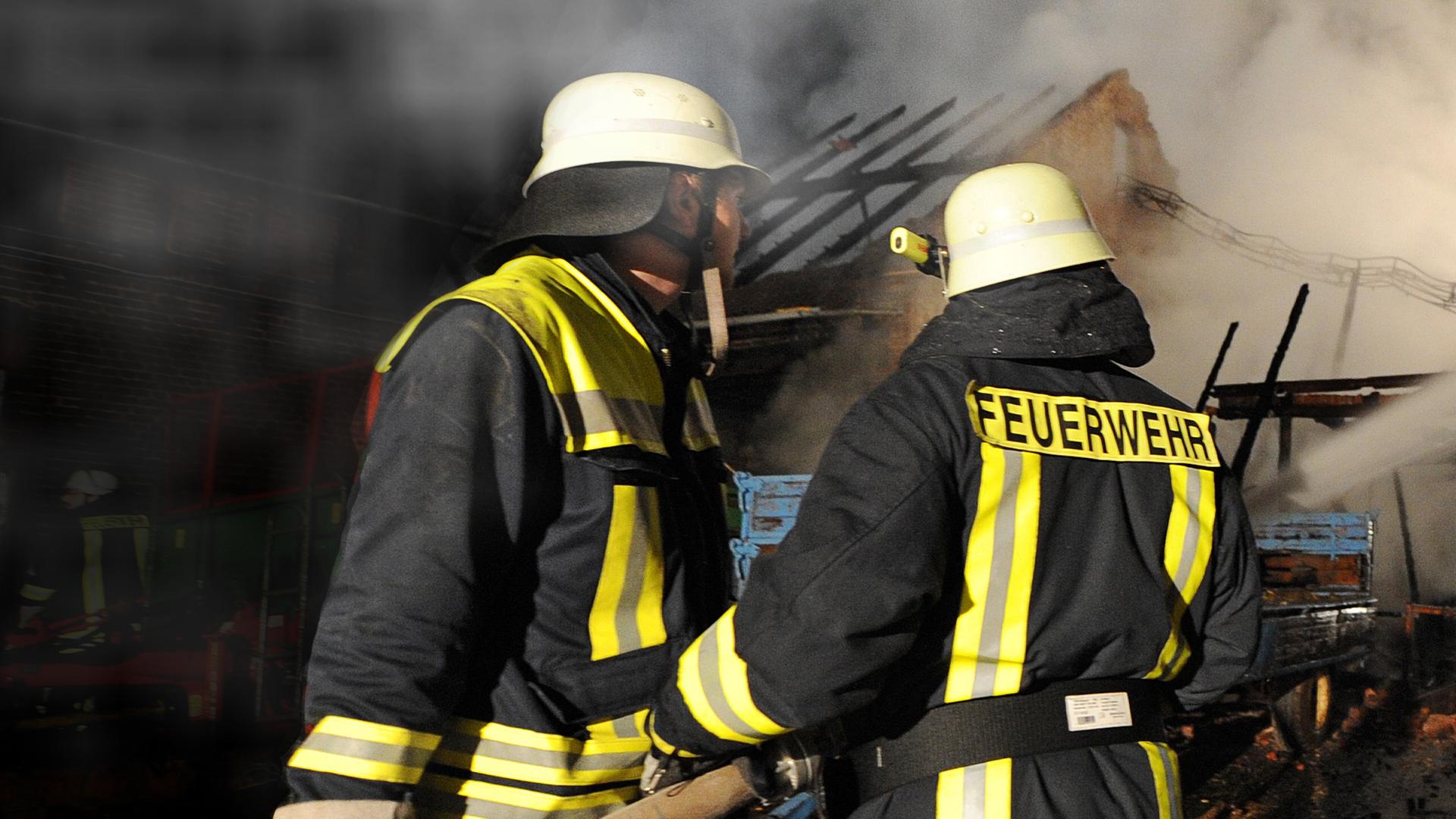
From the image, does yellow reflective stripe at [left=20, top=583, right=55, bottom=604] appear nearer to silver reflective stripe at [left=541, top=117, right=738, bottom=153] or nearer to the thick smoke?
the thick smoke

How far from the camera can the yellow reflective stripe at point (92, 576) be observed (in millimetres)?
6359

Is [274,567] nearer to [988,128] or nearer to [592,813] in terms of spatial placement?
[592,813]

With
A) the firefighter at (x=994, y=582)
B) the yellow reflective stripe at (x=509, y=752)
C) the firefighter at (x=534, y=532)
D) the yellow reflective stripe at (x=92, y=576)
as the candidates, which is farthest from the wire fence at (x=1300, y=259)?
the yellow reflective stripe at (x=509, y=752)

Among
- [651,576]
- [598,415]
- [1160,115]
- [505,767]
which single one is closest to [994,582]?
[651,576]

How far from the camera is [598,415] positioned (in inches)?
53.9

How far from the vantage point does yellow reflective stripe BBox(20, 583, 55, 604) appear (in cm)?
651

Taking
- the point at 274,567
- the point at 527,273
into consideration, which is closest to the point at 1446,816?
the point at 527,273

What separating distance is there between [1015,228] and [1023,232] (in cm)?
2

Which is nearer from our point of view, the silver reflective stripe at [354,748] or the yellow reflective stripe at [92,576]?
the silver reflective stripe at [354,748]

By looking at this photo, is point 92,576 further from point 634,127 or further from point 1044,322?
point 1044,322

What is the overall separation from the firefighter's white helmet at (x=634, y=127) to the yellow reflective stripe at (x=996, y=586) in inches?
27.4

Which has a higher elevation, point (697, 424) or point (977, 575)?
point (697, 424)

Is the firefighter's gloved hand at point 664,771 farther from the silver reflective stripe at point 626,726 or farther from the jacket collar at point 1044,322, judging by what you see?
the jacket collar at point 1044,322

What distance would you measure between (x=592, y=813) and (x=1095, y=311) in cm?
104
